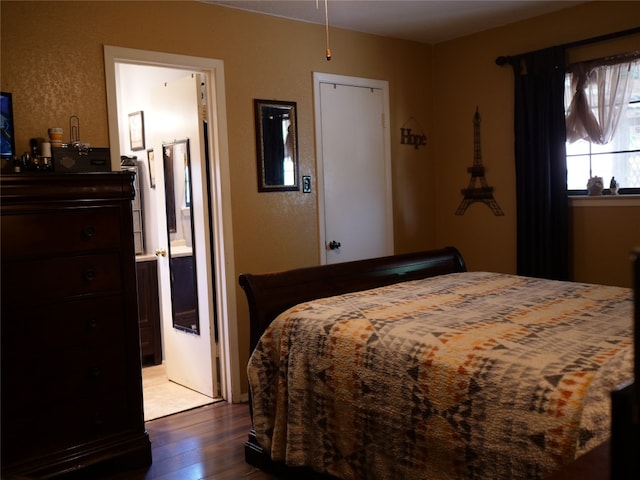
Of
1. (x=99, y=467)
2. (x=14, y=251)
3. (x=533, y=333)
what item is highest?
(x=14, y=251)

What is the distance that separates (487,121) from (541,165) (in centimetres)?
A: 67

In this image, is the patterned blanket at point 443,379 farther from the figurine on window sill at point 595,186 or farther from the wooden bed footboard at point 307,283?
the figurine on window sill at point 595,186

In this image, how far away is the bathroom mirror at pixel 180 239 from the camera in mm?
4148

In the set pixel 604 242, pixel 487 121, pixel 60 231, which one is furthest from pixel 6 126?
pixel 604 242

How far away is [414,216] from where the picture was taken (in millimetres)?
5133

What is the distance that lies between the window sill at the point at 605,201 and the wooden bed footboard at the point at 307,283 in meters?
1.37

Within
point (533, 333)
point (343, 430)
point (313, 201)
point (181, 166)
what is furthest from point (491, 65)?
point (343, 430)

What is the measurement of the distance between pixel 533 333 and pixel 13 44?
2.85 metres

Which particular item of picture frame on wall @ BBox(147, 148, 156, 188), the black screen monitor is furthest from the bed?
picture frame on wall @ BBox(147, 148, 156, 188)

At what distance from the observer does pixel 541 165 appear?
14.3 feet

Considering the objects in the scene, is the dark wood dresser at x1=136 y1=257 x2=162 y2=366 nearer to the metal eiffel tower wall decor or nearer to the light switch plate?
the light switch plate

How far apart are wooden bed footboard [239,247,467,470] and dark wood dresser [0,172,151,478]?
0.64 meters

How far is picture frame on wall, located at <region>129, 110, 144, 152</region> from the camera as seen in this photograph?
16.1 feet

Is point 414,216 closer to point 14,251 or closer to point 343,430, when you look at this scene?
point 343,430
